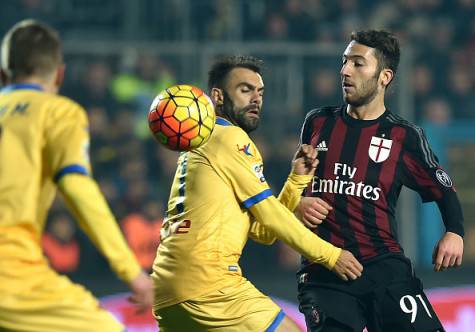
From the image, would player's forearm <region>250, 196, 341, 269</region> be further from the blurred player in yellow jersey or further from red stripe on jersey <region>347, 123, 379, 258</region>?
the blurred player in yellow jersey

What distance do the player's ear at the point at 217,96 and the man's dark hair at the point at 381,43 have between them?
83 centimetres

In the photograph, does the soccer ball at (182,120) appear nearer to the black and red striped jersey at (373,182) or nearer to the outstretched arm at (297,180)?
the outstretched arm at (297,180)

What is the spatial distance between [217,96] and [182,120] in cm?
48

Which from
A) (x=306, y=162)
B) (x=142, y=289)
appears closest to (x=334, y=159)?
(x=306, y=162)

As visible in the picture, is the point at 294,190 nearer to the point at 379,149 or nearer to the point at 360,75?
the point at 379,149

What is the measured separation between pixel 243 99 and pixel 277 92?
505 cm

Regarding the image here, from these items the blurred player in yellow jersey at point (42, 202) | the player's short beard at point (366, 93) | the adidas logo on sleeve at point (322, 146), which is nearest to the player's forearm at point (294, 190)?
the adidas logo on sleeve at point (322, 146)

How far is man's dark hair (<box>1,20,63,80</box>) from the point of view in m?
4.05

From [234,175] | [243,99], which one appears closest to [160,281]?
[234,175]

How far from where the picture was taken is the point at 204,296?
16.5 feet

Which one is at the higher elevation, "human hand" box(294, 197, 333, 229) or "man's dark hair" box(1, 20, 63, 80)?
"man's dark hair" box(1, 20, 63, 80)

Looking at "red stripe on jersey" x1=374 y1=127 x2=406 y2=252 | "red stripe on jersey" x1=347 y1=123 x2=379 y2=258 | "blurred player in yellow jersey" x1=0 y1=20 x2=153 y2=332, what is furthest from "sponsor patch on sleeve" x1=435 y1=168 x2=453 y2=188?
"blurred player in yellow jersey" x1=0 y1=20 x2=153 y2=332

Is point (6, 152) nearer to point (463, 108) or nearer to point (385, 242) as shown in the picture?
point (385, 242)

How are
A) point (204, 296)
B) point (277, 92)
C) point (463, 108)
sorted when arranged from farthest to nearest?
point (463, 108)
point (277, 92)
point (204, 296)
